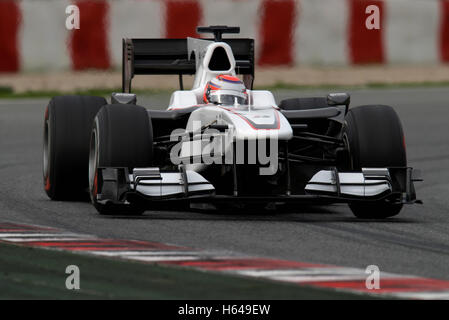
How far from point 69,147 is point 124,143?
138 centimetres

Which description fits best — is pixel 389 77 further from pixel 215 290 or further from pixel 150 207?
pixel 215 290

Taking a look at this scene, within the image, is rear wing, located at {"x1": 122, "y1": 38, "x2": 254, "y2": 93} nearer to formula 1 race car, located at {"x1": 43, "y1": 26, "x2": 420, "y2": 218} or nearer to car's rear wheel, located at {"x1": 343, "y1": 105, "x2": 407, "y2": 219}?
formula 1 race car, located at {"x1": 43, "y1": 26, "x2": 420, "y2": 218}

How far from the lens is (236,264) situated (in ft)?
24.9

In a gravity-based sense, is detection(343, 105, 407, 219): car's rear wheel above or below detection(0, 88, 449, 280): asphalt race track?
above

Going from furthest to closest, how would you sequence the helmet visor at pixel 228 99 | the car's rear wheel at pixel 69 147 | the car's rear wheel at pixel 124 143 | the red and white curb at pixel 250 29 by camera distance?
the red and white curb at pixel 250 29
the car's rear wheel at pixel 69 147
the helmet visor at pixel 228 99
the car's rear wheel at pixel 124 143

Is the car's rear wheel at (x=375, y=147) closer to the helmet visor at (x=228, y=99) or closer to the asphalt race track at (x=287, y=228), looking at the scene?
the asphalt race track at (x=287, y=228)

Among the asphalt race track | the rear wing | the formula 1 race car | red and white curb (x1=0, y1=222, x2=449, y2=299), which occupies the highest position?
the rear wing

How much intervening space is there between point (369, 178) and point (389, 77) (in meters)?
17.3

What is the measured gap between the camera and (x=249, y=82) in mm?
12430

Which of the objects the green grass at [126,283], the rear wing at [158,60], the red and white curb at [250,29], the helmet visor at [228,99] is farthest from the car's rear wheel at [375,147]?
the red and white curb at [250,29]

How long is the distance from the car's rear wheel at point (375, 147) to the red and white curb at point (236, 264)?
2.39 meters

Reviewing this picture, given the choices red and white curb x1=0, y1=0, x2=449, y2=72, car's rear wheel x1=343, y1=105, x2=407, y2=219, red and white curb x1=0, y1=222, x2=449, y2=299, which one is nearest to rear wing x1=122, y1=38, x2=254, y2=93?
car's rear wheel x1=343, y1=105, x2=407, y2=219

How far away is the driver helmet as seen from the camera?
35.6ft

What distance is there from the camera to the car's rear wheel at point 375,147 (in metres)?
10.2
